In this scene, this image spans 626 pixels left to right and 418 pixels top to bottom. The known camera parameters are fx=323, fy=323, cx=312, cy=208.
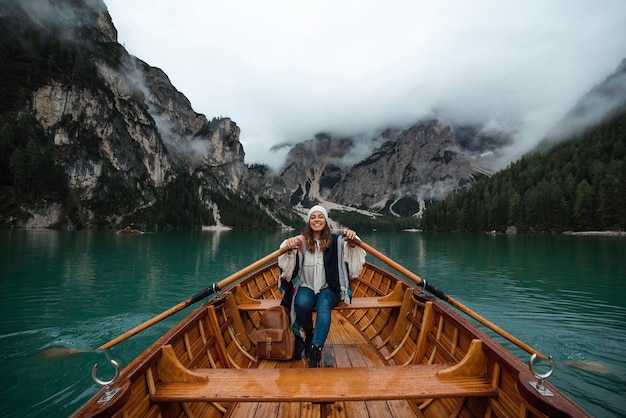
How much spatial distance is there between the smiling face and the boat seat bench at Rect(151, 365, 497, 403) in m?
2.23

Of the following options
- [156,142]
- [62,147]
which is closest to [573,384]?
[62,147]

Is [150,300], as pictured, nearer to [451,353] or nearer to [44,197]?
[451,353]

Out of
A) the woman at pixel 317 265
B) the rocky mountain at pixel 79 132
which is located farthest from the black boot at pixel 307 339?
the rocky mountain at pixel 79 132

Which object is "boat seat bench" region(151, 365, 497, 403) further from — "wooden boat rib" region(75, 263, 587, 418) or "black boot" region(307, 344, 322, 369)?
"black boot" region(307, 344, 322, 369)

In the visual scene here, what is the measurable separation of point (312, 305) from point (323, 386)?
6.29 feet

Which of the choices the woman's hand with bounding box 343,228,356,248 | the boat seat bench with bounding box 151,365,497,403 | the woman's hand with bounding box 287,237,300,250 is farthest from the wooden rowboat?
the woman's hand with bounding box 287,237,300,250

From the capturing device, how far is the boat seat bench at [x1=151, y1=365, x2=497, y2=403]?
311 cm

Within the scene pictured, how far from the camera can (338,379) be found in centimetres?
338

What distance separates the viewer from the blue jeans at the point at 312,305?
15.9 feet

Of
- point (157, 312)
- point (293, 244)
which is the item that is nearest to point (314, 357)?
point (293, 244)

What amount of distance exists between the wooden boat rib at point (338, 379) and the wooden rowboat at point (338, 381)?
11mm

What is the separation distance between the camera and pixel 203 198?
169 metres

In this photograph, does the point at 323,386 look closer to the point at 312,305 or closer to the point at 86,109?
the point at 312,305

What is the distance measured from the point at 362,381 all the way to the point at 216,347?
3039 millimetres
